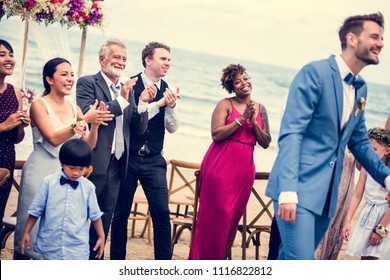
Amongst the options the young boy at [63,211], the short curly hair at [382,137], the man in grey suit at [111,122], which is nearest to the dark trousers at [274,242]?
the short curly hair at [382,137]

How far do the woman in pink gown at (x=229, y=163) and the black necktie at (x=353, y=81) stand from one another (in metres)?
1.26

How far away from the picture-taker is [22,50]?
5.63 meters

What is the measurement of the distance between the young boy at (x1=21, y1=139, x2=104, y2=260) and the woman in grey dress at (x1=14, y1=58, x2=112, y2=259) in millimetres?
232

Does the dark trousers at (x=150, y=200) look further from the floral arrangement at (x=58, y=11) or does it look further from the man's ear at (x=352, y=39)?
the man's ear at (x=352, y=39)

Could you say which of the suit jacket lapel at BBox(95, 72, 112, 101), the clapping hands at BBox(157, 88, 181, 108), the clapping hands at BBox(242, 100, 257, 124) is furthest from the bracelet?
the suit jacket lapel at BBox(95, 72, 112, 101)

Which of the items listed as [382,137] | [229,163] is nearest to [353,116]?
[382,137]

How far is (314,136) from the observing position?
4.01 meters

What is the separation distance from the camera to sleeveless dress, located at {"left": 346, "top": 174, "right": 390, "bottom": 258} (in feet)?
16.9

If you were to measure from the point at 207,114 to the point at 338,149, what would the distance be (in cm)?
1056

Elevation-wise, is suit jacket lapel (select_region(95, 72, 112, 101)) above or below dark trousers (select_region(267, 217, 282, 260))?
above

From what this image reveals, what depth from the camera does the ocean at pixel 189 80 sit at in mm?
5834

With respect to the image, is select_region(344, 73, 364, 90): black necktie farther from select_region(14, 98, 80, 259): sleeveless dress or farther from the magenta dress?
select_region(14, 98, 80, 259): sleeveless dress

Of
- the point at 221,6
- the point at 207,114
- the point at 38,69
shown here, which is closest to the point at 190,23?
the point at 221,6

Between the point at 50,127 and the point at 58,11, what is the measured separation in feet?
3.15
